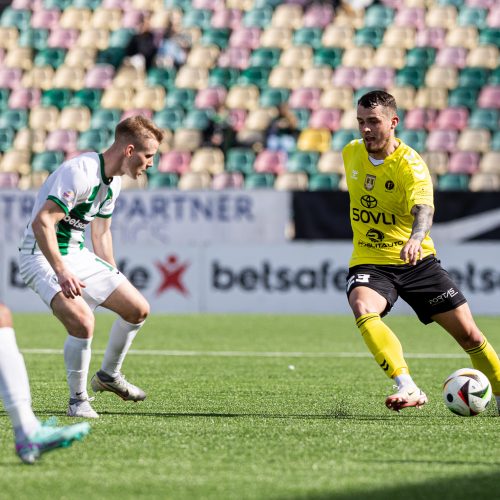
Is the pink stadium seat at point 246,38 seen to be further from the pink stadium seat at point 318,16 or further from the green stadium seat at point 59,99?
the green stadium seat at point 59,99

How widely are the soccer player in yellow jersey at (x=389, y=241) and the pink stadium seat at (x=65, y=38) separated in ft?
64.1

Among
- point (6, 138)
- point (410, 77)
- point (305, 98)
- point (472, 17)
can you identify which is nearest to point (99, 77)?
point (6, 138)

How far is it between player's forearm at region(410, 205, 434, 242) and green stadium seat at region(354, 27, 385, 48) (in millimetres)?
18276

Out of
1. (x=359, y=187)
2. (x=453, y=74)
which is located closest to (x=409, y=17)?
(x=453, y=74)

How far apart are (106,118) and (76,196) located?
57.1 ft

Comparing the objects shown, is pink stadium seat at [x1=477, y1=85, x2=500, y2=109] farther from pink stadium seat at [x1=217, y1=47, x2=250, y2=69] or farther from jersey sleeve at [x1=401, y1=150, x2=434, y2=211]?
jersey sleeve at [x1=401, y1=150, x2=434, y2=211]

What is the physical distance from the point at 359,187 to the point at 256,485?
3.03m

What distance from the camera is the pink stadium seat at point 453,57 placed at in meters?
A: 24.0

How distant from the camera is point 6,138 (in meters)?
23.8

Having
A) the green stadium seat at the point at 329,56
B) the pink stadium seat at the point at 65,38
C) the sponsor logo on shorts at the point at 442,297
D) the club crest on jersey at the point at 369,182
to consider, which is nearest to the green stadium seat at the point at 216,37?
the green stadium seat at the point at 329,56

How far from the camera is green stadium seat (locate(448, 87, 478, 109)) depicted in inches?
917

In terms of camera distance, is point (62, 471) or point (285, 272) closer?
point (62, 471)

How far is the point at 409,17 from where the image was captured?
25.0 meters

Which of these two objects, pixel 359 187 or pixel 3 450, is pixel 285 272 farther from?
pixel 3 450
